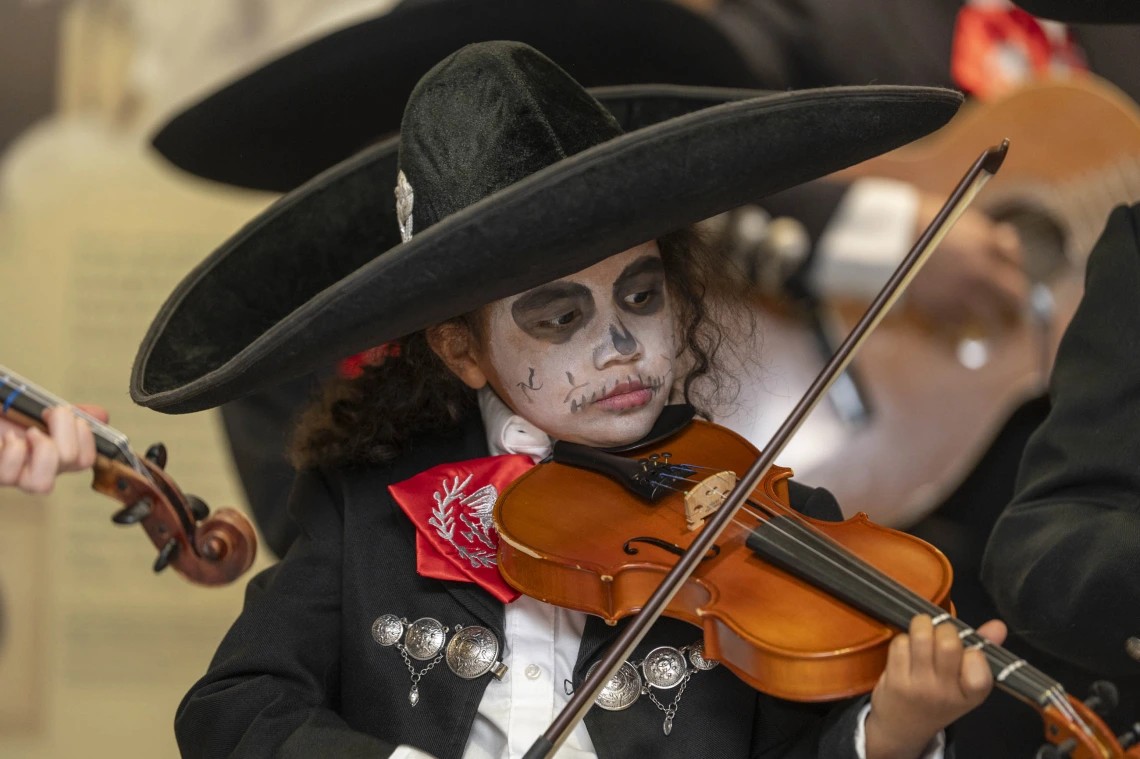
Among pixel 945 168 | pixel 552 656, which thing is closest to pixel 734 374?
pixel 552 656

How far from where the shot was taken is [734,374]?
1.31 metres

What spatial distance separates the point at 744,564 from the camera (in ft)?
3.03

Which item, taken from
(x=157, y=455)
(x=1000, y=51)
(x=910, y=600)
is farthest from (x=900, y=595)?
(x=1000, y=51)

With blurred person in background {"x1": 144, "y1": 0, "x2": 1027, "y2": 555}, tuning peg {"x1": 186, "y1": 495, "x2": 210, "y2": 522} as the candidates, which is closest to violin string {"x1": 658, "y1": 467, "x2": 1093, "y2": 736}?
tuning peg {"x1": 186, "y1": 495, "x2": 210, "y2": 522}

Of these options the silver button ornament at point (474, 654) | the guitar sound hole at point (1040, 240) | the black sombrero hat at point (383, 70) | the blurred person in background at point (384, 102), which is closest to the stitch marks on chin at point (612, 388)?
the silver button ornament at point (474, 654)

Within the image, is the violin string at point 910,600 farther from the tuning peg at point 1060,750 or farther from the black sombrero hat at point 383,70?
the black sombrero hat at point 383,70

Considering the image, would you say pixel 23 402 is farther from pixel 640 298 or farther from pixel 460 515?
pixel 640 298

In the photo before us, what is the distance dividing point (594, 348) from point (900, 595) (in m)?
0.36

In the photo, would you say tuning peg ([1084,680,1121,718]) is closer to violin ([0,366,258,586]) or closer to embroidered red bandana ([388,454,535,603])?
embroidered red bandana ([388,454,535,603])

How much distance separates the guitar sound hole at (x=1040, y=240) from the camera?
5.82 ft

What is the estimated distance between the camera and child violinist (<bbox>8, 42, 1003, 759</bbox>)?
860 mm

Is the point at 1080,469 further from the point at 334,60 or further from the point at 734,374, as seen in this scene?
the point at 334,60

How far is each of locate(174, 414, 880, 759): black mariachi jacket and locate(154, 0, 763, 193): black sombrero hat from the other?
55 centimetres

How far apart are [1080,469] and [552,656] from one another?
0.52 m
